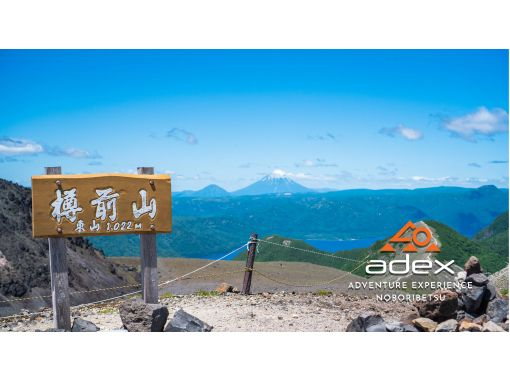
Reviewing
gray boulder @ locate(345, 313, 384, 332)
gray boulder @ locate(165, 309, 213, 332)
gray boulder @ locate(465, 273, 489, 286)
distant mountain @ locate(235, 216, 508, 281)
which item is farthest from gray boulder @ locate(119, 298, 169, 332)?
gray boulder @ locate(465, 273, 489, 286)

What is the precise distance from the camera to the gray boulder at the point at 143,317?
411 inches

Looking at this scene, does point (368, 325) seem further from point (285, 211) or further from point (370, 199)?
point (285, 211)

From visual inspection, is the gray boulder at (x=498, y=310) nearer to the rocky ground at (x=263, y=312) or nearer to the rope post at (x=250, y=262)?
the rocky ground at (x=263, y=312)

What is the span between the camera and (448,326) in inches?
412

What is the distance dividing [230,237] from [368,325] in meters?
34.8

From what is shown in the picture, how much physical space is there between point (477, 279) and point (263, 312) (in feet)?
12.9

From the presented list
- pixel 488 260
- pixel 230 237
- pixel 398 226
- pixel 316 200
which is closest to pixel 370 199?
pixel 316 200

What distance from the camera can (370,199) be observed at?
5194cm

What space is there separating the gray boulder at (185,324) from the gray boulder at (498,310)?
481 cm

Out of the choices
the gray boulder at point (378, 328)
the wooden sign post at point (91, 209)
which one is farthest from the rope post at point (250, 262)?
the gray boulder at point (378, 328)

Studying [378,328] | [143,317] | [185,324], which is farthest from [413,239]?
[143,317]

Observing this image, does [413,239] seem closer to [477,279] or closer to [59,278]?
[477,279]

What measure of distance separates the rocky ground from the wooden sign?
1.92 m

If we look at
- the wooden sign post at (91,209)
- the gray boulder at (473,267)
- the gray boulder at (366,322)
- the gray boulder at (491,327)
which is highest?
the wooden sign post at (91,209)
